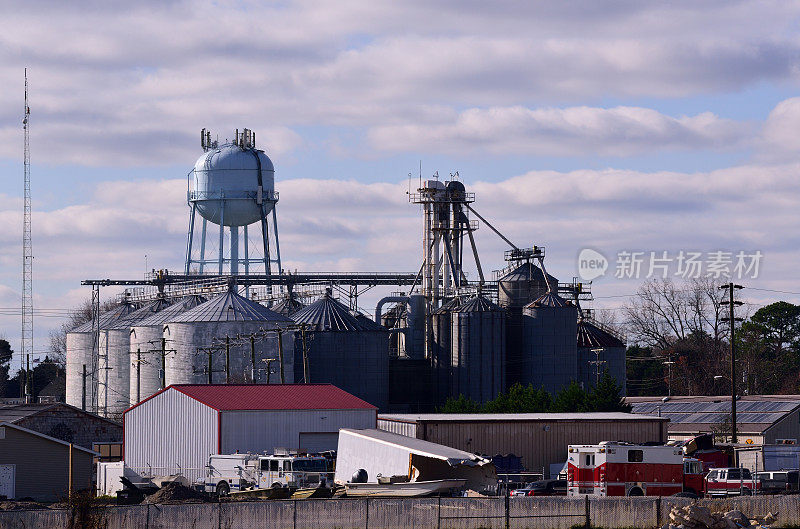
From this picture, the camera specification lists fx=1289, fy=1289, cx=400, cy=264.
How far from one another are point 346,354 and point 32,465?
4379 centimetres

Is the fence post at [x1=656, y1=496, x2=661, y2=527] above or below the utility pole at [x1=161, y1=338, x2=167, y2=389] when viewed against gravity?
below

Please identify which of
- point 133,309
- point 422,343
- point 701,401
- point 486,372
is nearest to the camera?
point 701,401

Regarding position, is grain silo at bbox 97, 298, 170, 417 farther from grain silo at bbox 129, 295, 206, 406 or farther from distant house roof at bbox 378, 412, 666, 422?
distant house roof at bbox 378, 412, 666, 422

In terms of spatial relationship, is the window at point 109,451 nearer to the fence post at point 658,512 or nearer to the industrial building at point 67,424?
the industrial building at point 67,424

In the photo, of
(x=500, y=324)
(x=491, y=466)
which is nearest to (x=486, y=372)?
(x=500, y=324)

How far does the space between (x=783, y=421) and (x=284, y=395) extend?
3369 centimetres

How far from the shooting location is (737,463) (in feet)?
211

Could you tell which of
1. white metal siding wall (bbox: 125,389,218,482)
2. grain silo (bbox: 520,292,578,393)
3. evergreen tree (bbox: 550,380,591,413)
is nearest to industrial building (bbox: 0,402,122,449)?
white metal siding wall (bbox: 125,389,218,482)

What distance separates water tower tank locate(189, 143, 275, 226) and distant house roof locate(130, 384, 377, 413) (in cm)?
6422

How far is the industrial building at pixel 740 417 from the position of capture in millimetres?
79438

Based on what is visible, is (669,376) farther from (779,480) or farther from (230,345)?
(779,480)

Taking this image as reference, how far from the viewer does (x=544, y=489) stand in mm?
52781

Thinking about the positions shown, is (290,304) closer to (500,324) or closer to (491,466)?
(500,324)

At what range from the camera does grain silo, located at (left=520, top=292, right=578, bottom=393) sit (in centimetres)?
10362
